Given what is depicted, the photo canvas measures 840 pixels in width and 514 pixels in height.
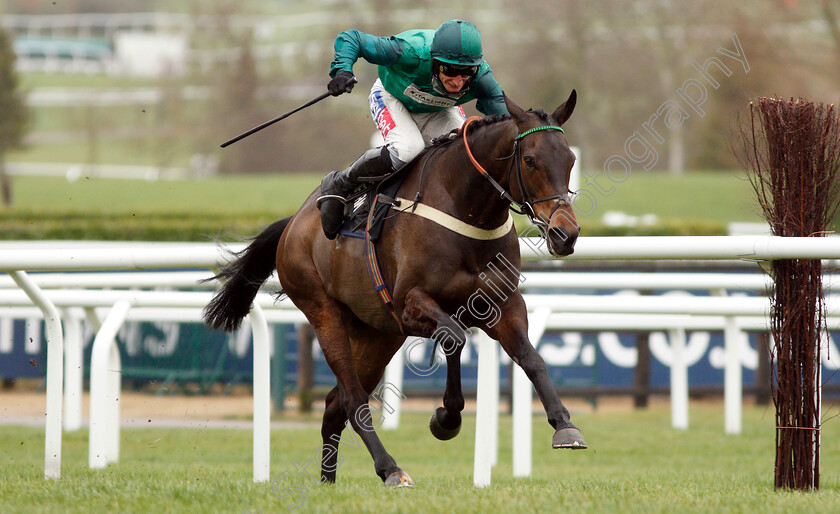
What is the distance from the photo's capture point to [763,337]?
32.8 feet

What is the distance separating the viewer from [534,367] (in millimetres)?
3799

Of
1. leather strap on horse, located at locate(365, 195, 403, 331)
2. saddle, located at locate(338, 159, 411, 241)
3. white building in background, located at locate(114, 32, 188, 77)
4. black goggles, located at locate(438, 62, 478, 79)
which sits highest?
white building in background, located at locate(114, 32, 188, 77)

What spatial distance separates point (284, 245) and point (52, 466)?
4.82 feet

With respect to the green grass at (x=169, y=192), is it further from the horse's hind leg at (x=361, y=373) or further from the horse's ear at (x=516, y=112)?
the horse's ear at (x=516, y=112)

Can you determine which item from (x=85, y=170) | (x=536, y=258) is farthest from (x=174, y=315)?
(x=85, y=170)

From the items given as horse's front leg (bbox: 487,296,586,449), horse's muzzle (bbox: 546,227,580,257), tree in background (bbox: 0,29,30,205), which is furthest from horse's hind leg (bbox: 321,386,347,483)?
tree in background (bbox: 0,29,30,205)

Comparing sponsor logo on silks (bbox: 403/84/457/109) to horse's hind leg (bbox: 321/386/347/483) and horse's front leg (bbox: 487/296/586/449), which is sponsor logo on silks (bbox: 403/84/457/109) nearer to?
horse's front leg (bbox: 487/296/586/449)

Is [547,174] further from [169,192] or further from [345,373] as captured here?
[169,192]

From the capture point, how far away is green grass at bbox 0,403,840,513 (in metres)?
3.37

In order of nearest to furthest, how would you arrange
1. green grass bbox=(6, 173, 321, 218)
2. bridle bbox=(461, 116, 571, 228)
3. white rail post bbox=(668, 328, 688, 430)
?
Answer: bridle bbox=(461, 116, 571, 228) → white rail post bbox=(668, 328, 688, 430) → green grass bbox=(6, 173, 321, 218)

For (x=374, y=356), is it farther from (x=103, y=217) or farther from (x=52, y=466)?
(x=103, y=217)

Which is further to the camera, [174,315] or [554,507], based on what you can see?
[174,315]

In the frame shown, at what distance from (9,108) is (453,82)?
76.3 ft

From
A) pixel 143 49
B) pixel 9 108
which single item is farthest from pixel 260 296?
pixel 143 49
